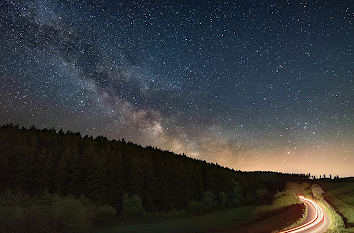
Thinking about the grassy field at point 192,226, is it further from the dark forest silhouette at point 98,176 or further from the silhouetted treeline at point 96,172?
the silhouetted treeline at point 96,172

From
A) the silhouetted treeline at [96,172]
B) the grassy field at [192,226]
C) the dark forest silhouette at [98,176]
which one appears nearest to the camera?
the grassy field at [192,226]

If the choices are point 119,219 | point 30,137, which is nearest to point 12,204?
point 119,219

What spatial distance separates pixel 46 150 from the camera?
249 feet

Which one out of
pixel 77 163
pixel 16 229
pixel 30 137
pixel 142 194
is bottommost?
pixel 16 229

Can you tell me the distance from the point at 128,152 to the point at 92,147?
48.5 feet

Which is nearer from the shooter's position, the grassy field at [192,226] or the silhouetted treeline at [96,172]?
the grassy field at [192,226]

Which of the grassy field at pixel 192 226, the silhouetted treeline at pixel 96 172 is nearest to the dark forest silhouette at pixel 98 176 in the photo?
the silhouetted treeline at pixel 96 172

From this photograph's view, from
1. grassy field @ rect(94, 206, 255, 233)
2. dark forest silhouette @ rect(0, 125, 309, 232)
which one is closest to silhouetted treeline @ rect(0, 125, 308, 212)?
dark forest silhouette @ rect(0, 125, 309, 232)

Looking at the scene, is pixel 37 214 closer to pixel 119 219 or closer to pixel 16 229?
pixel 16 229

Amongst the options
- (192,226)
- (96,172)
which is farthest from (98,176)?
(192,226)

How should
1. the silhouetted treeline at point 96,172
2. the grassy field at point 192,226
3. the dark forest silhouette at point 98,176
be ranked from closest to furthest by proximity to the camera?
1. the grassy field at point 192,226
2. the dark forest silhouette at point 98,176
3. the silhouetted treeline at point 96,172

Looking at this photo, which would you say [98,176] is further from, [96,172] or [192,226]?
[192,226]

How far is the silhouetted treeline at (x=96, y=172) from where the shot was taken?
70.5 metres

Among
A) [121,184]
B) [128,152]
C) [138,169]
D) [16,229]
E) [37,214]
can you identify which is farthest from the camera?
[128,152]
